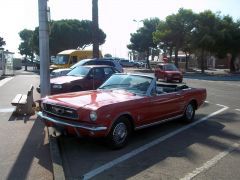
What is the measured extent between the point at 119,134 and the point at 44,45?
444 cm

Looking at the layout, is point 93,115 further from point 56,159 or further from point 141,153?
point 141,153

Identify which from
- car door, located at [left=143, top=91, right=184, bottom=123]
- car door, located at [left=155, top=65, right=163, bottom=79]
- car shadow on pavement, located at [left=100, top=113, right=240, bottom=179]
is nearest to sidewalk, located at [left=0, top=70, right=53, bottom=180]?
car shadow on pavement, located at [left=100, top=113, right=240, bottom=179]

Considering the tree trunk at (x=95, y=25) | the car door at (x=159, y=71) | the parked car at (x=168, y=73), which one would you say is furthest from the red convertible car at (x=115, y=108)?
the car door at (x=159, y=71)

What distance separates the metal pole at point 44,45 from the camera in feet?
34.7

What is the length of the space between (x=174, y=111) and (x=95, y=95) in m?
2.30

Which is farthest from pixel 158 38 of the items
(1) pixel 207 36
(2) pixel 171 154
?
(2) pixel 171 154

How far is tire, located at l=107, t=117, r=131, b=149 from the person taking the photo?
7230 millimetres

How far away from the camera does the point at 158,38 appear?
4925 centimetres

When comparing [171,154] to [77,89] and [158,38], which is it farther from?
[158,38]

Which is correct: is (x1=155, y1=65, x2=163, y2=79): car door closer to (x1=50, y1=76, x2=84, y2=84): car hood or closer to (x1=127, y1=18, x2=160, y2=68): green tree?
(x1=50, y1=76, x2=84, y2=84): car hood

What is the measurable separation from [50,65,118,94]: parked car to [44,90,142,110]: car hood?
15.6 ft

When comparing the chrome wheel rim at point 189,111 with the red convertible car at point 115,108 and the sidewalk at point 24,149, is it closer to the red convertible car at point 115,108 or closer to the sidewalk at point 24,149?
the red convertible car at point 115,108

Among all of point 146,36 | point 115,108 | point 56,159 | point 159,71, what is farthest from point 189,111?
point 146,36

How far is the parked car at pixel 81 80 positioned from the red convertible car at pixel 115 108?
4.42 m
